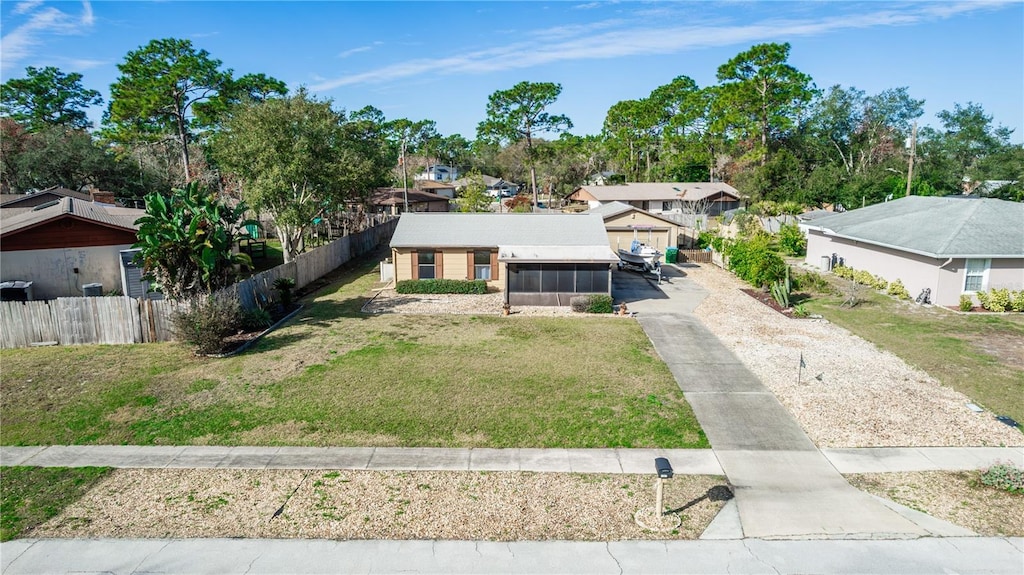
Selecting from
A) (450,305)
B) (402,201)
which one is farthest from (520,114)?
(450,305)

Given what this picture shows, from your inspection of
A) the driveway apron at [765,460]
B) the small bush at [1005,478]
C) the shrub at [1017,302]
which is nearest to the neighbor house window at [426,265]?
the driveway apron at [765,460]

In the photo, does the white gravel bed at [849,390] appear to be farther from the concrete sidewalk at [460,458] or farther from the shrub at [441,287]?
the shrub at [441,287]

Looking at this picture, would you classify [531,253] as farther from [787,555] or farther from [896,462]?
[787,555]

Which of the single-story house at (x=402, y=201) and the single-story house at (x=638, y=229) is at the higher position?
the single-story house at (x=402, y=201)

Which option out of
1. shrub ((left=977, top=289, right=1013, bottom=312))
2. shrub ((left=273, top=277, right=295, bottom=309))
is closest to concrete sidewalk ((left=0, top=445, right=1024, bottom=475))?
shrub ((left=273, top=277, right=295, bottom=309))

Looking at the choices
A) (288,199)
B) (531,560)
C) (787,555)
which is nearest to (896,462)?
(787,555)

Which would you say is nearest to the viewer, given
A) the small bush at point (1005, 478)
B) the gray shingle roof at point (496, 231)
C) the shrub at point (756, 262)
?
the small bush at point (1005, 478)

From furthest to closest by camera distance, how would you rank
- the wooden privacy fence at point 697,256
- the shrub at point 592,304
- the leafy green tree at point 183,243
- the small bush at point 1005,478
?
1. the wooden privacy fence at point 697,256
2. the shrub at point 592,304
3. the leafy green tree at point 183,243
4. the small bush at point 1005,478
